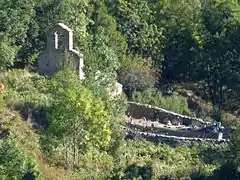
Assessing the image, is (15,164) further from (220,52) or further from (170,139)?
(220,52)

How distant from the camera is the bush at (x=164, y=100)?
37094 mm

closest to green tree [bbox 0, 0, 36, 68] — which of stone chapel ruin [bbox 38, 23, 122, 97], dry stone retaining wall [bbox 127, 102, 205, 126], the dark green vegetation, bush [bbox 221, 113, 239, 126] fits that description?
the dark green vegetation

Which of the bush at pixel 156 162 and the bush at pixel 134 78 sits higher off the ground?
the bush at pixel 134 78

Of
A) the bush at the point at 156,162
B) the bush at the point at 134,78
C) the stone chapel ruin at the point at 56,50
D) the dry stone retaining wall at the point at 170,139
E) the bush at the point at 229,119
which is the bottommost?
the bush at the point at 156,162

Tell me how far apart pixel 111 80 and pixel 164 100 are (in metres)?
4.72

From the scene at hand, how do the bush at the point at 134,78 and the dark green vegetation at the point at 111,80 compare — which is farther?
the bush at the point at 134,78

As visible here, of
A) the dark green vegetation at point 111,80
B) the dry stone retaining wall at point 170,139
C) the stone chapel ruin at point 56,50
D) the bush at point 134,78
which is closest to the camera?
the dark green vegetation at point 111,80

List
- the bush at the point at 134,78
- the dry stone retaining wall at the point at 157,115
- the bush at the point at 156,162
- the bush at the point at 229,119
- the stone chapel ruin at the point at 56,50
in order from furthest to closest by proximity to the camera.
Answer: the bush at the point at 134,78 → the bush at the point at 229,119 → the dry stone retaining wall at the point at 157,115 → the stone chapel ruin at the point at 56,50 → the bush at the point at 156,162

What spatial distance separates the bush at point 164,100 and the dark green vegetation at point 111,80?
0.05 metres

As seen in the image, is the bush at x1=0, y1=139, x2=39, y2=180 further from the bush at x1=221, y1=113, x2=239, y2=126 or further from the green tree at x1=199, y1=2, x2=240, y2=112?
the green tree at x1=199, y1=2, x2=240, y2=112

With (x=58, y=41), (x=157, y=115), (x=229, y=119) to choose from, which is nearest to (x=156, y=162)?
(x=157, y=115)

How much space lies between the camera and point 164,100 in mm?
37500

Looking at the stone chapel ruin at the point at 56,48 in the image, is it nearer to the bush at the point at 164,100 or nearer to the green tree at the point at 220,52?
the bush at the point at 164,100

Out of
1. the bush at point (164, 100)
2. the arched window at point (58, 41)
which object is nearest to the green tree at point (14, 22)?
the arched window at point (58, 41)
